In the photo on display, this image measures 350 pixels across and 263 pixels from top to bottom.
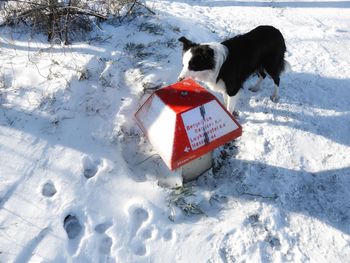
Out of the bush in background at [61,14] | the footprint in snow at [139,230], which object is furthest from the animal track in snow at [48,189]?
the bush in background at [61,14]

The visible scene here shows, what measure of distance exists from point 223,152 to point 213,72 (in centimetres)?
89

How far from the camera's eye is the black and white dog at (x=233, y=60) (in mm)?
3879

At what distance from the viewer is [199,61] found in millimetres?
3844

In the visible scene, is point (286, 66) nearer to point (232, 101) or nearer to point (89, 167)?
point (232, 101)

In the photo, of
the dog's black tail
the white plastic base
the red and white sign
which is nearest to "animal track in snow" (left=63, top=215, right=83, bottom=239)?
the red and white sign

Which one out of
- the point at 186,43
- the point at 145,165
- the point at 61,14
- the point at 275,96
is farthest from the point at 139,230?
the point at 61,14

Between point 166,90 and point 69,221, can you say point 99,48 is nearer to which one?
point 166,90

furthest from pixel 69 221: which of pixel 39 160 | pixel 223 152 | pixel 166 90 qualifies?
pixel 223 152

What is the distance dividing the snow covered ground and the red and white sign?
48 centimetres

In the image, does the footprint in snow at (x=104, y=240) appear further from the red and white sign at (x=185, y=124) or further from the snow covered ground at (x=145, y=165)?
the red and white sign at (x=185, y=124)

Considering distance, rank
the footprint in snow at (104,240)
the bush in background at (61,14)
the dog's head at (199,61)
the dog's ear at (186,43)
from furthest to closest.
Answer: the bush in background at (61,14) → the dog's ear at (186,43) → the dog's head at (199,61) → the footprint in snow at (104,240)

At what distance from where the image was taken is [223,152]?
4.13m

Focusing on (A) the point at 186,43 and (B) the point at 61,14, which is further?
(B) the point at 61,14

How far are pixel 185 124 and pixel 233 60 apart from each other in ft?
3.93
